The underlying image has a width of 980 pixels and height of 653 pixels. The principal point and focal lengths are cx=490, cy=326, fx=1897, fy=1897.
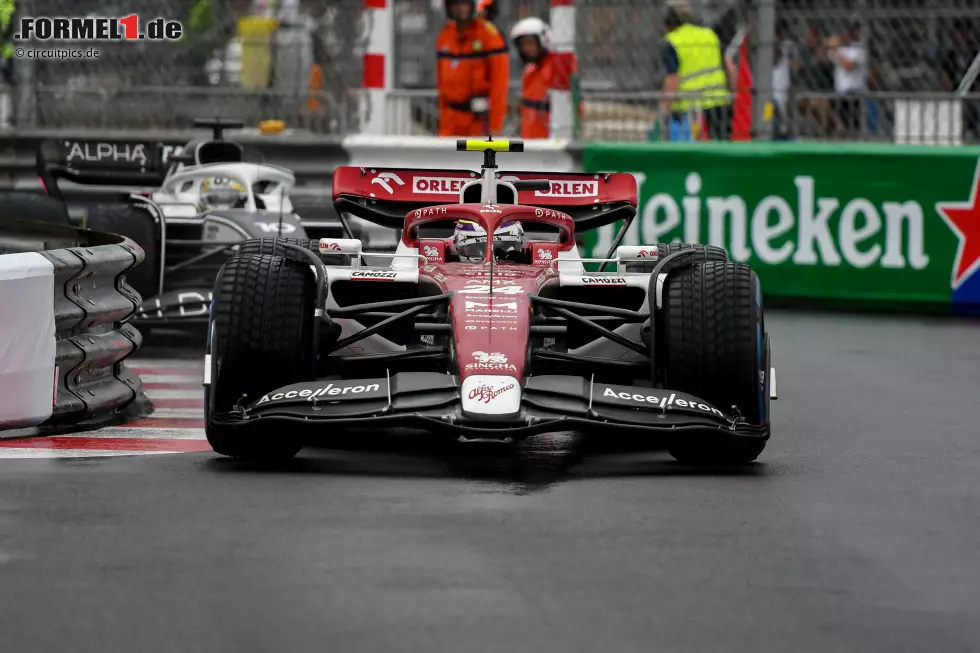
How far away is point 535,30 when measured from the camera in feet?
51.5

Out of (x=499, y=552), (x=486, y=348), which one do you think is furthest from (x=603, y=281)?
(x=499, y=552)

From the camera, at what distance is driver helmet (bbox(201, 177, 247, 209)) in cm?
1434

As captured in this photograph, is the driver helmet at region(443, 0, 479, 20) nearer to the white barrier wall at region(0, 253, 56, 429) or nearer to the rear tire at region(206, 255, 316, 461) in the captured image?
the white barrier wall at region(0, 253, 56, 429)

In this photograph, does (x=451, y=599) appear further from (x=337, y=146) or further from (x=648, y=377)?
(x=337, y=146)

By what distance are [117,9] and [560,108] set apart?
3972mm

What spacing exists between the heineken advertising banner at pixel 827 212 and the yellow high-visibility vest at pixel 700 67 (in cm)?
44

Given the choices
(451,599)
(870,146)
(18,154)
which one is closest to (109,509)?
(451,599)

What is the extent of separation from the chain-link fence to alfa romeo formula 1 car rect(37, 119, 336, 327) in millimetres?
1137

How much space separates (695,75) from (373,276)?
A: 27.1ft

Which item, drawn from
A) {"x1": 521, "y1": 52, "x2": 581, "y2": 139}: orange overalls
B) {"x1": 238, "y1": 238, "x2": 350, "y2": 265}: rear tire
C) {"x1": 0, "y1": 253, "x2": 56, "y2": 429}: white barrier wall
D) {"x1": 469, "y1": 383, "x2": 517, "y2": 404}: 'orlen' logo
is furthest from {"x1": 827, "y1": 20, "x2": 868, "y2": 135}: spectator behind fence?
{"x1": 469, "y1": 383, "x2": 517, "y2": 404}: 'orlen' logo

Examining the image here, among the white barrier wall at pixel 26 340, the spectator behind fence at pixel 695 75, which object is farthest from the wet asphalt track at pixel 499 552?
the spectator behind fence at pixel 695 75

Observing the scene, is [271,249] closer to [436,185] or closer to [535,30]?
[436,185]

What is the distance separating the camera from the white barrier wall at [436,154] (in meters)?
15.9

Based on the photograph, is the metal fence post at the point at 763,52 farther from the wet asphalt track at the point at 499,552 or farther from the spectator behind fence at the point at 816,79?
the wet asphalt track at the point at 499,552
